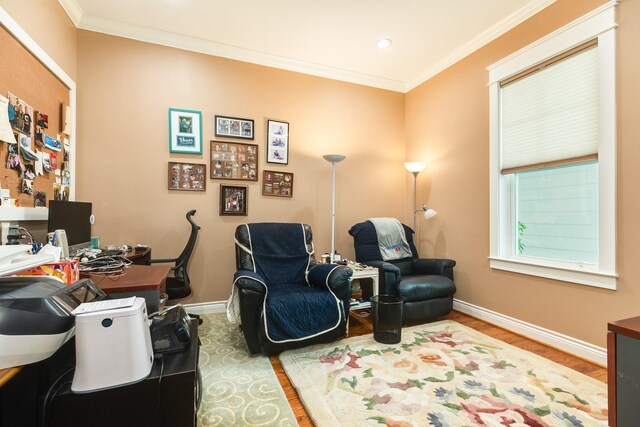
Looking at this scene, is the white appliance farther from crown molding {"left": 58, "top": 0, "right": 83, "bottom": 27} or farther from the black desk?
crown molding {"left": 58, "top": 0, "right": 83, "bottom": 27}

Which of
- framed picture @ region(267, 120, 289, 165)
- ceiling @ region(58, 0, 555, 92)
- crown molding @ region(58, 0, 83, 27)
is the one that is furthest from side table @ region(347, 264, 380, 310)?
crown molding @ region(58, 0, 83, 27)

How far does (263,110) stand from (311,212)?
132 cm

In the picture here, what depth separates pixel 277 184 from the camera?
3467 mm

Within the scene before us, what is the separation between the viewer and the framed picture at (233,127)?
10.6ft

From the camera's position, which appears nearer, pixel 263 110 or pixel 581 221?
pixel 581 221

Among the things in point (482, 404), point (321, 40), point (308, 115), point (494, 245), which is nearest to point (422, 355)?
point (482, 404)

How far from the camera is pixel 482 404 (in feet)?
5.44

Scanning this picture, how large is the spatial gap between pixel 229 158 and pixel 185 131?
0.51 metres

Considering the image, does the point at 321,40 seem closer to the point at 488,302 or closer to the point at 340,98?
the point at 340,98

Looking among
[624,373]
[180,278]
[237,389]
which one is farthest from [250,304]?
[624,373]

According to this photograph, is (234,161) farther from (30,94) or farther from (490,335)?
(490,335)

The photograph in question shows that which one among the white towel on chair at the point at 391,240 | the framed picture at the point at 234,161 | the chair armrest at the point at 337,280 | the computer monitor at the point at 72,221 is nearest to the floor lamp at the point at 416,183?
the white towel on chair at the point at 391,240

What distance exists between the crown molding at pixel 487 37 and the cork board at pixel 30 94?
3.79 metres

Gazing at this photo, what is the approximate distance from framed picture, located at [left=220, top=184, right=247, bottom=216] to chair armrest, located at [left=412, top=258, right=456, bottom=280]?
206 centimetres
